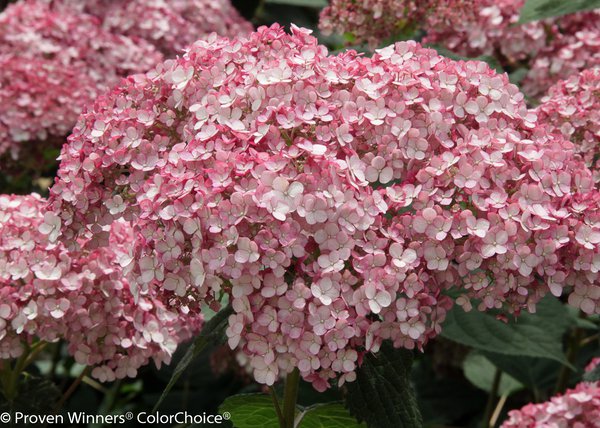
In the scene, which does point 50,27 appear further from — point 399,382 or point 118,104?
point 399,382

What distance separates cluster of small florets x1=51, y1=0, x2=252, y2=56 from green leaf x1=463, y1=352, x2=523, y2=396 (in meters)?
1.15

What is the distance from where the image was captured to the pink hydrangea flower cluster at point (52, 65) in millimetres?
2617

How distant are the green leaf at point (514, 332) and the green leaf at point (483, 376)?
58cm

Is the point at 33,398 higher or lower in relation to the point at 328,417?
lower

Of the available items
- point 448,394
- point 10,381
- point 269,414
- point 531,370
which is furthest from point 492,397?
point 10,381

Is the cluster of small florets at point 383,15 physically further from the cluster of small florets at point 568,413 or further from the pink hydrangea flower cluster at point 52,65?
the cluster of small florets at point 568,413

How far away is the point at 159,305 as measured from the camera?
6.23 feet

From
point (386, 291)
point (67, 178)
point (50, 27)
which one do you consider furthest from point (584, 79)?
point (50, 27)

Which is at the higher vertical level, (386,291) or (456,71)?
(456,71)

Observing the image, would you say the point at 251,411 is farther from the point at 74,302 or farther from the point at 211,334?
the point at 74,302

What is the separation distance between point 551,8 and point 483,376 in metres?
1.13

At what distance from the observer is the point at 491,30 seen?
2518mm

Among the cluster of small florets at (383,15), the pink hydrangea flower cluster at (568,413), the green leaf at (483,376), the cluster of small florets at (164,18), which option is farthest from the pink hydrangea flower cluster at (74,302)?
the cluster of small florets at (164,18)

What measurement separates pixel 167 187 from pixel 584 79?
89 cm
